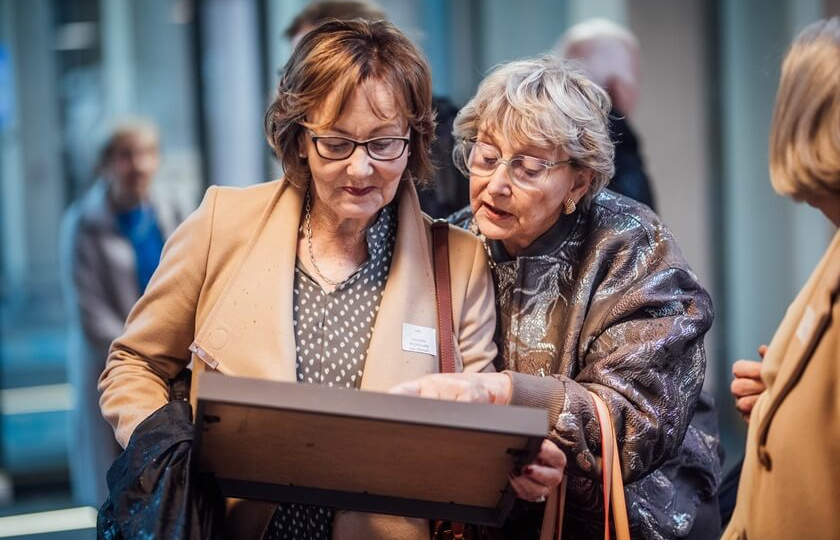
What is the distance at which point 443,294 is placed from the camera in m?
2.17

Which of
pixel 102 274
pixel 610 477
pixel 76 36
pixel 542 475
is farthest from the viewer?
pixel 76 36

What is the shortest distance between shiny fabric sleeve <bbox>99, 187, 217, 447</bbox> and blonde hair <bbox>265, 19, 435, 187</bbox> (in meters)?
0.22

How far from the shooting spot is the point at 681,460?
238cm

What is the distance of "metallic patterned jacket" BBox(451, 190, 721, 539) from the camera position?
2020 millimetres

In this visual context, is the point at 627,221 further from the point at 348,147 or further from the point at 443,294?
the point at 348,147

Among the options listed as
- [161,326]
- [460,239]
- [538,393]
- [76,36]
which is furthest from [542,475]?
[76,36]

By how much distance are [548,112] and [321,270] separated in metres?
0.57

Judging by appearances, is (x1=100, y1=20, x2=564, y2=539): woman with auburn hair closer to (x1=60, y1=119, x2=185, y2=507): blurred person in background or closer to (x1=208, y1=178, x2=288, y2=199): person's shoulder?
(x1=208, y1=178, x2=288, y2=199): person's shoulder

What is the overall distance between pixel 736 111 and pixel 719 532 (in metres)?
4.39

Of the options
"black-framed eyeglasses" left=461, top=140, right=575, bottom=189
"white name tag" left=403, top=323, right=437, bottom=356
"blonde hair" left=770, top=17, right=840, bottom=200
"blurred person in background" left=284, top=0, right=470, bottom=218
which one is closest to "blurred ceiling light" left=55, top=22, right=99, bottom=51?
"blurred person in background" left=284, top=0, right=470, bottom=218

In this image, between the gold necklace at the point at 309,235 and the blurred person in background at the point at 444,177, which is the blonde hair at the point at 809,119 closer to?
the gold necklace at the point at 309,235

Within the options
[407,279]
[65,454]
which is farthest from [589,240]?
[65,454]

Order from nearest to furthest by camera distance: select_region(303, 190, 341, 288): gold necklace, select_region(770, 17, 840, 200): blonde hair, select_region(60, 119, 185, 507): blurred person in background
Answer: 1. select_region(770, 17, 840, 200): blonde hair
2. select_region(303, 190, 341, 288): gold necklace
3. select_region(60, 119, 185, 507): blurred person in background

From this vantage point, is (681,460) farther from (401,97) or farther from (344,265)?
(401,97)
